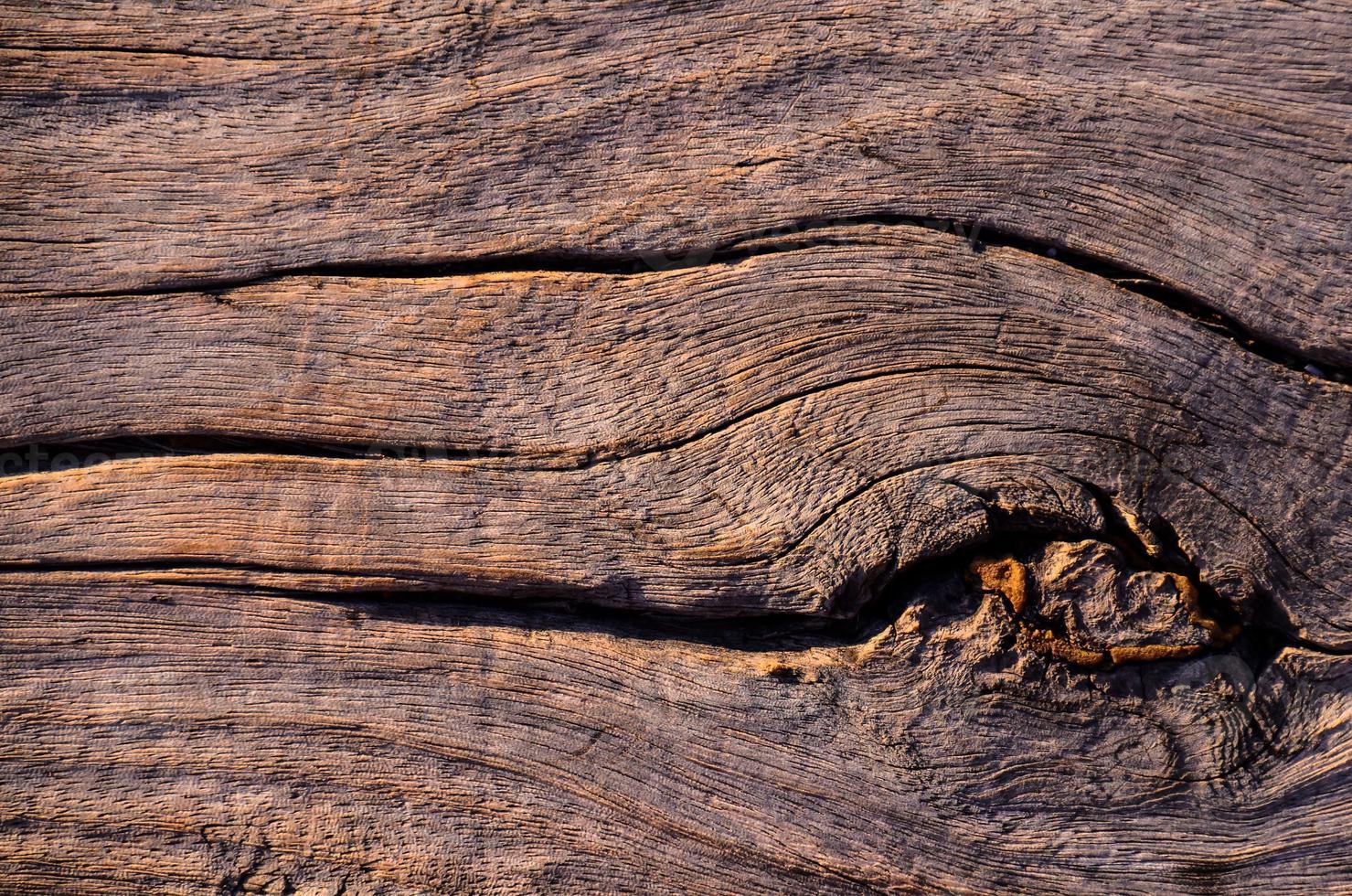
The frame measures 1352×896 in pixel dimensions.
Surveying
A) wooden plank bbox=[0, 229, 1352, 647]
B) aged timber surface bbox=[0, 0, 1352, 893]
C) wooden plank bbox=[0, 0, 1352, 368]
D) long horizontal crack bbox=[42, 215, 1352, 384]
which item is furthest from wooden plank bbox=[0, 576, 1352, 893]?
wooden plank bbox=[0, 0, 1352, 368]

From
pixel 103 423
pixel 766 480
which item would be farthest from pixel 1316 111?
pixel 103 423

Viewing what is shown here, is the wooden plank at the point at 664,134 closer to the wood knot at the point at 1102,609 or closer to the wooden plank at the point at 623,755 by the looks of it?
the wood knot at the point at 1102,609

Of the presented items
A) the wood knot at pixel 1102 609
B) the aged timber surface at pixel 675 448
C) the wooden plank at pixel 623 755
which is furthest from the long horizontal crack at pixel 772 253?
the wooden plank at pixel 623 755

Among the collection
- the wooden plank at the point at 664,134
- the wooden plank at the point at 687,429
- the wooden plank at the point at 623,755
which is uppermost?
the wooden plank at the point at 664,134

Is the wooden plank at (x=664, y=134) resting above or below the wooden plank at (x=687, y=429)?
above

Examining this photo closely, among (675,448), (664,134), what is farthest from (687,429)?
(664,134)

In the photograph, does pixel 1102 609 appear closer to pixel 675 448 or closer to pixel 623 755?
pixel 675 448

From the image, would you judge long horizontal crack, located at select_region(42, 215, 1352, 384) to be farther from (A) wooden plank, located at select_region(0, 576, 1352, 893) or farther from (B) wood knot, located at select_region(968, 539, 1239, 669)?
(A) wooden plank, located at select_region(0, 576, 1352, 893)
